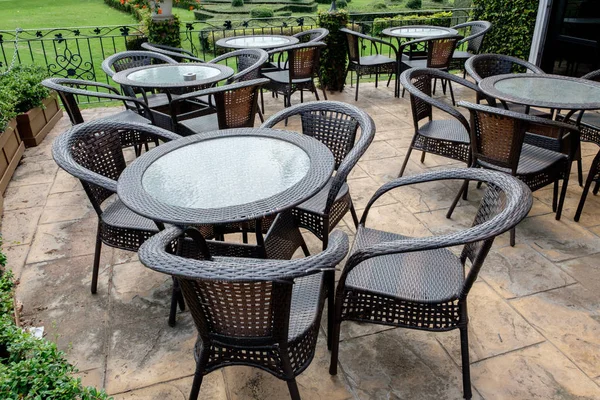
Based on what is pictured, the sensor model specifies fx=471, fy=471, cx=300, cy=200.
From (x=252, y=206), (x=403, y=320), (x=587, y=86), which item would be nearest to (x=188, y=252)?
(x=252, y=206)

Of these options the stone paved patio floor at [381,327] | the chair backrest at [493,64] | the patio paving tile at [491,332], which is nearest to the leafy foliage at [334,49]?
the chair backrest at [493,64]

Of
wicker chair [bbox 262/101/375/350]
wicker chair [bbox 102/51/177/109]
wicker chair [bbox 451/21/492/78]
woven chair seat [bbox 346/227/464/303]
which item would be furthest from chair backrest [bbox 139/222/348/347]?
wicker chair [bbox 451/21/492/78]

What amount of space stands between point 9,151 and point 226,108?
1.92 m

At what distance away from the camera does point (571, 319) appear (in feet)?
6.99

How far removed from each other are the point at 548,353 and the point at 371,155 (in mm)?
2282

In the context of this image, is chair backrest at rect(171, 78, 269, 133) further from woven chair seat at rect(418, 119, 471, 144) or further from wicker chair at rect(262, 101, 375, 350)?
woven chair seat at rect(418, 119, 471, 144)

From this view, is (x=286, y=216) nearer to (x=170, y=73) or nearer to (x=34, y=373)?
(x=34, y=373)

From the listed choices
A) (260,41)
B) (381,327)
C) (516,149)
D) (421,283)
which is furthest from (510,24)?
(421,283)

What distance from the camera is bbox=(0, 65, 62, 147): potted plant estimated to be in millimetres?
4094

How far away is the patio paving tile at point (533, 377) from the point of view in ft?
5.80

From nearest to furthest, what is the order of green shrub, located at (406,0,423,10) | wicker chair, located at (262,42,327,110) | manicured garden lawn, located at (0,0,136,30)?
wicker chair, located at (262,42,327,110) → manicured garden lawn, located at (0,0,136,30) → green shrub, located at (406,0,423,10)

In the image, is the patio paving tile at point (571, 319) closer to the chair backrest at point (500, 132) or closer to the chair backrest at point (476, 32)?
the chair backrest at point (500, 132)

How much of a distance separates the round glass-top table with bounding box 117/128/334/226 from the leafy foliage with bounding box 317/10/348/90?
344 centimetres

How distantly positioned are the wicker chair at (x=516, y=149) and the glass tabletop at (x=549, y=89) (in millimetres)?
259
